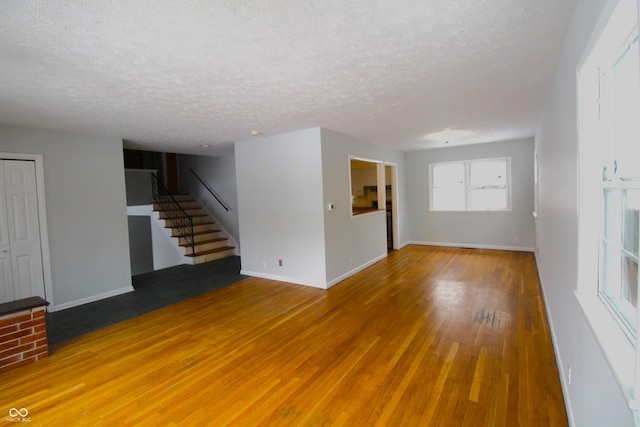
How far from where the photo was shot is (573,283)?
1956 mm

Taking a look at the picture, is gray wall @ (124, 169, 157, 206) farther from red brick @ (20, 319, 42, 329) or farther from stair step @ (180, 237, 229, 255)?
red brick @ (20, 319, 42, 329)

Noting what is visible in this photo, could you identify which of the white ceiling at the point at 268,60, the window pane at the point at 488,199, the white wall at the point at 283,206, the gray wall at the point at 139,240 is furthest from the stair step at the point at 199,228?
the window pane at the point at 488,199

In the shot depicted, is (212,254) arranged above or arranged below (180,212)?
below

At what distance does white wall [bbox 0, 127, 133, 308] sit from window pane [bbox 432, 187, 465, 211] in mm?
6787

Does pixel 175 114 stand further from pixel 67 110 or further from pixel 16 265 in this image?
pixel 16 265

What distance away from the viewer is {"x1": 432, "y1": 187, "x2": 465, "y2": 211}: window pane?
294 inches

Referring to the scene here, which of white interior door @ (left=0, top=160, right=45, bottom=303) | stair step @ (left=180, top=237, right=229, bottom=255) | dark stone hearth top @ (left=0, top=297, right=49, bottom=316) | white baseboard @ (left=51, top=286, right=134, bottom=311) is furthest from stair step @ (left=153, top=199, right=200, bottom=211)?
dark stone hearth top @ (left=0, top=297, right=49, bottom=316)

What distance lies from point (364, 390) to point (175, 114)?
346 cm

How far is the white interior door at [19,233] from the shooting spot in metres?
3.84

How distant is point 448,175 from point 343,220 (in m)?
3.78

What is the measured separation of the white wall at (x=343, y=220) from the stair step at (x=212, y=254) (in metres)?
3.53

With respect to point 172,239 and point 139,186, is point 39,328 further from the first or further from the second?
point 139,186

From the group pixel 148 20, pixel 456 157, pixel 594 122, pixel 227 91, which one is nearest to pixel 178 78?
pixel 227 91

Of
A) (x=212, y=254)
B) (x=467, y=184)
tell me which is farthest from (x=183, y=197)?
(x=467, y=184)
